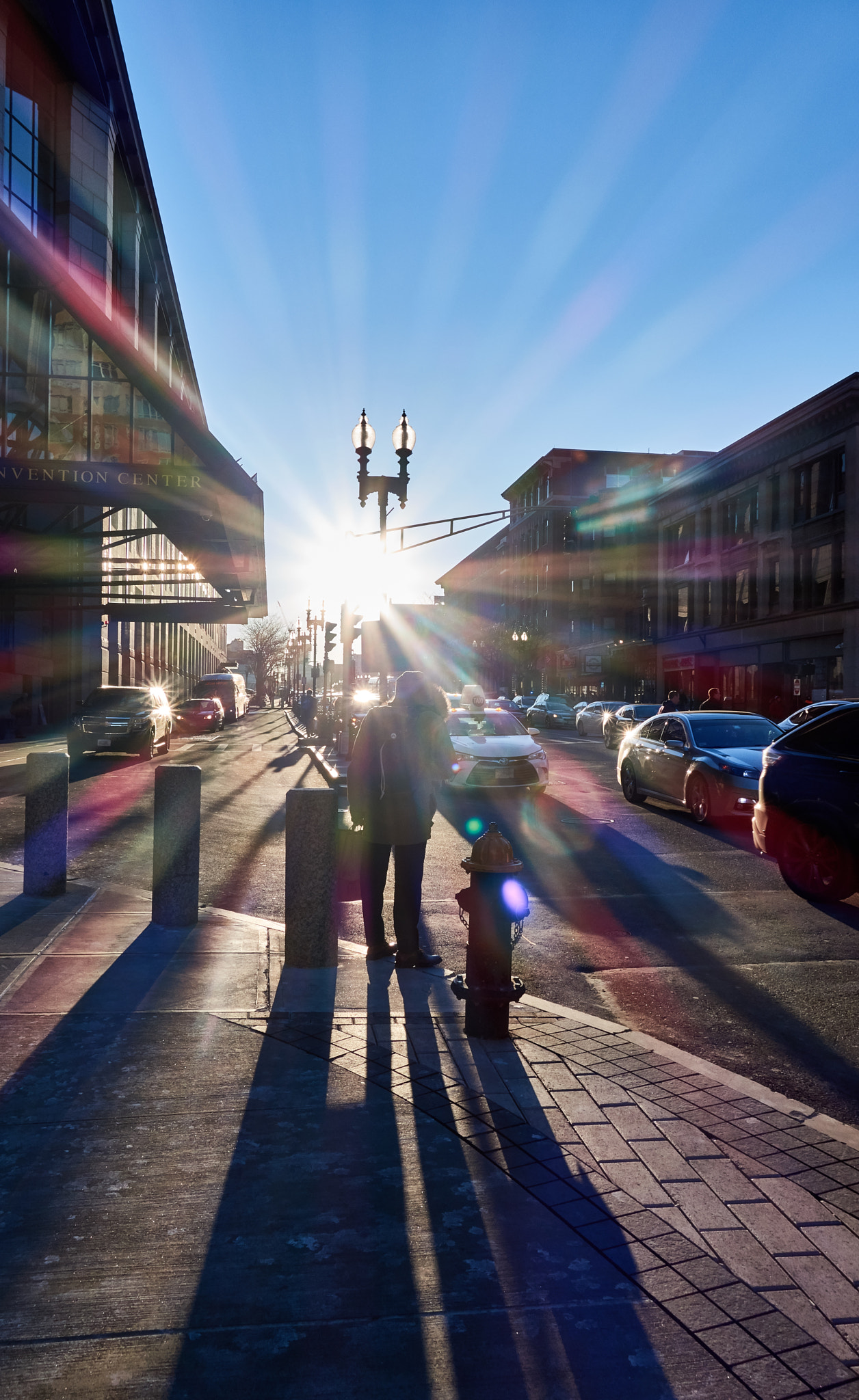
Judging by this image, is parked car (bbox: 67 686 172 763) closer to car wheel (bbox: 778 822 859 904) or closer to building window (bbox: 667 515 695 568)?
car wheel (bbox: 778 822 859 904)

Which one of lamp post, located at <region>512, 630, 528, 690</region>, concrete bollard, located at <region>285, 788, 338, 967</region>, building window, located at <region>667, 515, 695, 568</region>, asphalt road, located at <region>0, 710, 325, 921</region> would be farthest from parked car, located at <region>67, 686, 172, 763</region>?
lamp post, located at <region>512, 630, 528, 690</region>

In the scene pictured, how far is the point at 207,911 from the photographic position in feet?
25.2

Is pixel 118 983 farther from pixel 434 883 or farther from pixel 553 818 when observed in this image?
pixel 553 818

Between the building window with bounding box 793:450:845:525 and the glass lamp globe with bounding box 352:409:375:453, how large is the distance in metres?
22.2

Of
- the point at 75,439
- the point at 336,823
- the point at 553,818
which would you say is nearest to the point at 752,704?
the point at 75,439

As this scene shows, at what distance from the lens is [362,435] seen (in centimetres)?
2181

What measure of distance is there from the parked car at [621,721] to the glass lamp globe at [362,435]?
39.5ft

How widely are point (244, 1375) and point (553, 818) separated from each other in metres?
11.6

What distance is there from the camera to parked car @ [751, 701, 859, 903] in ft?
26.0

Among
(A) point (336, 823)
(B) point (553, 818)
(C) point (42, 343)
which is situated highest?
(C) point (42, 343)

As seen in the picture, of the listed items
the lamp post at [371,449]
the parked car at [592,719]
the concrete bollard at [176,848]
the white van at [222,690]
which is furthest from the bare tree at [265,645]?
the concrete bollard at [176,848]

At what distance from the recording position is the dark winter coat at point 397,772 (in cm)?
623

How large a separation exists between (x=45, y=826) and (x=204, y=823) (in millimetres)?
5429

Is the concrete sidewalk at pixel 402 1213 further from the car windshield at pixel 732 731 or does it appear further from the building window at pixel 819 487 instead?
the building window at pixel 819 487
